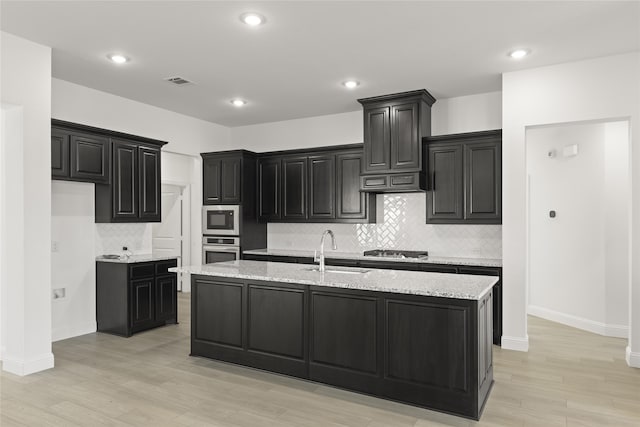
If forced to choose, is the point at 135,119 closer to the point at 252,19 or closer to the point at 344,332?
the point at 252,19

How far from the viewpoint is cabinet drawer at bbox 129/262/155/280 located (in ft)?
17.1

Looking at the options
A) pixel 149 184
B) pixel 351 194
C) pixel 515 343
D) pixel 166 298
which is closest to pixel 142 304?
pixel 166 298

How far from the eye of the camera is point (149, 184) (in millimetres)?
5801

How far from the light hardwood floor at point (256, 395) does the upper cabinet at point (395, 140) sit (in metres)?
2.29

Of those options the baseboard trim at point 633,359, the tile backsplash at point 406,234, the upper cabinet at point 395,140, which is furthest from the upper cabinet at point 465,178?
the baseboard trim at point 633,359

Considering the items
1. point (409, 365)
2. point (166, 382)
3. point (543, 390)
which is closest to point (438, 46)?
point (409, 365)

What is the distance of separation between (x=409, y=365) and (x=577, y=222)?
3.85 meters

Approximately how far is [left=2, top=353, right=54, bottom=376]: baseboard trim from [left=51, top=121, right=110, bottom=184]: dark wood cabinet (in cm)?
185

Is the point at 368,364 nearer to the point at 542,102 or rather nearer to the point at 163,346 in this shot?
the point at 163,346

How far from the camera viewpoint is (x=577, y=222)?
5758 millimetres

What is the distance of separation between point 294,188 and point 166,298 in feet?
7.92

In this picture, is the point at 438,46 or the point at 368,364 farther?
the point at 438,46

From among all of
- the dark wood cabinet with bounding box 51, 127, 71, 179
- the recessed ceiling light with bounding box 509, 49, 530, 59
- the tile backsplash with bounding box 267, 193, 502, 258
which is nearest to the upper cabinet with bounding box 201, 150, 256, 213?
the tile backsplash with bounding box 267, 193, 502, 258

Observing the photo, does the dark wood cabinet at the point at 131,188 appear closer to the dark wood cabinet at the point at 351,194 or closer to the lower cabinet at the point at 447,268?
the lower cabinet at the point at 447,268
